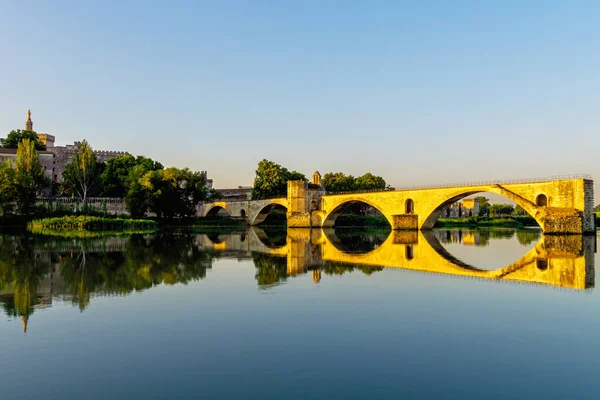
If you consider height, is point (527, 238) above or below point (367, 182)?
below

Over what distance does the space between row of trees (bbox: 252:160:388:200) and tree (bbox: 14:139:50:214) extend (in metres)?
29.9

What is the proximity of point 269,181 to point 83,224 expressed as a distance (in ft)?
107

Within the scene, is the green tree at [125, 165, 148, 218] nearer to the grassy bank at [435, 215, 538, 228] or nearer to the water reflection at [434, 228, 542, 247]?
the water reflection at [434, 228, 542, 247]

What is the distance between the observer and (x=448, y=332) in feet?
29.4

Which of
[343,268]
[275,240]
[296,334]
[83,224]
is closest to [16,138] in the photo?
[83,224]

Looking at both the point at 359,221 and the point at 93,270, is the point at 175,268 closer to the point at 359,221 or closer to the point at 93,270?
the point at 93,270

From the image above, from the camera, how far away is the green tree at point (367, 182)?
83919 millimetres

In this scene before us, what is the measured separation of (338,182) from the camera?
83.4 meters

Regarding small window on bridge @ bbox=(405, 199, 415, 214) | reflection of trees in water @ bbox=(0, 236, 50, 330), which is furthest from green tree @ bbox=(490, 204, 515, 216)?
reflection of trees in water @ bbox=(0, 236, 50, 330)

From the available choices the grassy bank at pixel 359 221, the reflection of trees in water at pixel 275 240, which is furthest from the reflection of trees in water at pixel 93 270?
the grassy bank at pixel 359 221

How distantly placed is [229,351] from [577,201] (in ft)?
120

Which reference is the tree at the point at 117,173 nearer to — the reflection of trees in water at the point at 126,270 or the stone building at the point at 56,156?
the stone building at the point at 56,156

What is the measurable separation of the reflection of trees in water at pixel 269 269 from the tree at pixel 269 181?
4983 centimetres

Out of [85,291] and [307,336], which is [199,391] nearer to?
[307,336]
